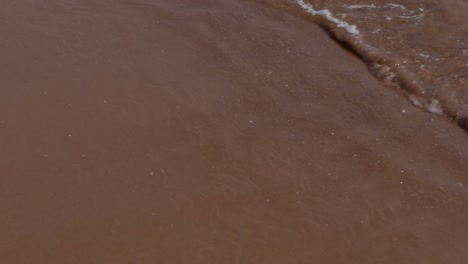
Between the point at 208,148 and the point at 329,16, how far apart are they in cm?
256

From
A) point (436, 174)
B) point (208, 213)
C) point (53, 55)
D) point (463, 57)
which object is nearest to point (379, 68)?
point (463, 57)

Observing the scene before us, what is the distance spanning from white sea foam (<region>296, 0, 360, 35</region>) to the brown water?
35cm

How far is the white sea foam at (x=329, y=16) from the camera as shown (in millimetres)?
6001

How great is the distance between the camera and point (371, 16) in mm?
6207

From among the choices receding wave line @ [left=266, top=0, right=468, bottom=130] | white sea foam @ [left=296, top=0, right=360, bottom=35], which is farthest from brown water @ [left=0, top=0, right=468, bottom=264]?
white sea foam @ [left=296, top=0, right=360, bottom=35]

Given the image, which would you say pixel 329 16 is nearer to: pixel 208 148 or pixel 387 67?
pixel 387 67

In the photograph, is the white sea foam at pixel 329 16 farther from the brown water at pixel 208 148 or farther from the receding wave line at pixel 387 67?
the brown water at pixel 208 148

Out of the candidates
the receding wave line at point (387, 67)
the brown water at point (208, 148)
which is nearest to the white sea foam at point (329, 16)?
the receding wave line at point (387, 67)

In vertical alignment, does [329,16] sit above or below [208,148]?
above

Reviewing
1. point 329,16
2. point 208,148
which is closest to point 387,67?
point 329,16

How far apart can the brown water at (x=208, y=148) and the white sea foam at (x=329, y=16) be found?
35cm

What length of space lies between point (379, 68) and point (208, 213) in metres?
2.36

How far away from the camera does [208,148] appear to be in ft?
14.2

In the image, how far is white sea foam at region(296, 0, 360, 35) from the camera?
6001mm
